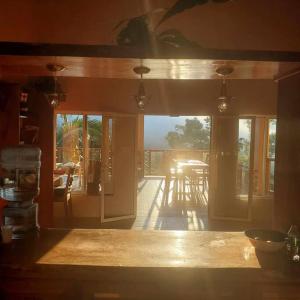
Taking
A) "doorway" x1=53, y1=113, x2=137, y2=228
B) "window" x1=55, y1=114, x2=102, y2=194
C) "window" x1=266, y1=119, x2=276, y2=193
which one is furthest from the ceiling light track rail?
"window" x1=266, y1=119, x2=276, y2=193

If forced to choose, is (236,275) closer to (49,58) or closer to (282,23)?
(49,58)

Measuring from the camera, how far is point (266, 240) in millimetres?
1879

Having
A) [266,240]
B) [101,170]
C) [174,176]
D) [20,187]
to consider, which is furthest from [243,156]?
[20,187]

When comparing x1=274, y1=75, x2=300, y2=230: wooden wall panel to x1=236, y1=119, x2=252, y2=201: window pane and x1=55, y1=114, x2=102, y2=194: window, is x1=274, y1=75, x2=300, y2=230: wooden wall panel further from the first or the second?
x1=55, y1=114, x2=102, y2=194: window

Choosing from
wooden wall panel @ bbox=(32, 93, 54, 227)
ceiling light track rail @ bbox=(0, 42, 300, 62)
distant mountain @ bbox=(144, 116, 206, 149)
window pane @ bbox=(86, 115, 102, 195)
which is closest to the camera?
ceiling light track rail @ bbox=(0, 42, 300, 62)

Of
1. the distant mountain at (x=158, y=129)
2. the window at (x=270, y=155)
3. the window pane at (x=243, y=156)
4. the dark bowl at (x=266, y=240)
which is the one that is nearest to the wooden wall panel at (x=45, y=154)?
the window pane at (x=243, y=156)

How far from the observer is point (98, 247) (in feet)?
6.09

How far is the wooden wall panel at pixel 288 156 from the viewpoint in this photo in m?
2.22

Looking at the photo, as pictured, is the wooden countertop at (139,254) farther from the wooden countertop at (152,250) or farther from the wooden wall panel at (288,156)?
the wooden wall panel at (288,156)

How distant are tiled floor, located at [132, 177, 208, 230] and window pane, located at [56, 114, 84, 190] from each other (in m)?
1.37

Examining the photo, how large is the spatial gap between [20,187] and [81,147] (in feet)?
12.0

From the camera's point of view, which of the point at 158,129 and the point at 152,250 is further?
the point at 158,129

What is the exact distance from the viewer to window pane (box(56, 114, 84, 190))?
18.7 feet

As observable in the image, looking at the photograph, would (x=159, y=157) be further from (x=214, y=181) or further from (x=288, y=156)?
(x=288, y=156)
